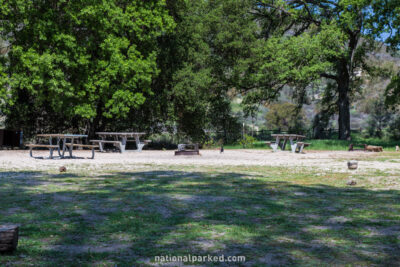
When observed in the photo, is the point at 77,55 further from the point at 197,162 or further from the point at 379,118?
the point at 379,118

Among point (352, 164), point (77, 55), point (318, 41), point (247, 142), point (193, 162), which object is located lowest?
point (193, 162)

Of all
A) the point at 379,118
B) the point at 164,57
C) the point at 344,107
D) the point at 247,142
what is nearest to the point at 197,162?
the point at 164,57

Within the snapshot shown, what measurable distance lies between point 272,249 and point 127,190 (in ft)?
13.7

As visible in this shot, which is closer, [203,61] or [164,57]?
[164,57]

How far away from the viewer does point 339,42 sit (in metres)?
29.6

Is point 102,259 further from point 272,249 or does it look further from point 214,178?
point 214,178

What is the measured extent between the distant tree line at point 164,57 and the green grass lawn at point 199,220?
13.7m

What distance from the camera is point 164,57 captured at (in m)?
26.5

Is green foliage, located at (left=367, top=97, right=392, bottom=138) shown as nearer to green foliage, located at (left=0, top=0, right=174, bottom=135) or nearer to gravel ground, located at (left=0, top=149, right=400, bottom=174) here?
green foliage, located at (left=0, top=0, right=174, bottom=135)

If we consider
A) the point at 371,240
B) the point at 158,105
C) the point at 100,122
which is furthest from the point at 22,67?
the point at 371,240

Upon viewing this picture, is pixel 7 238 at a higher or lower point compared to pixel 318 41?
lower

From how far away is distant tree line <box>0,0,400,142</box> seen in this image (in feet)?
70.2

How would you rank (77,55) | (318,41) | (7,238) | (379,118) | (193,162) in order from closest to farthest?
(7,238) → (193,162) → (77,55) → (318,41) → (379,118)

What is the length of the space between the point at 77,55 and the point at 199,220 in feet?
60.3
